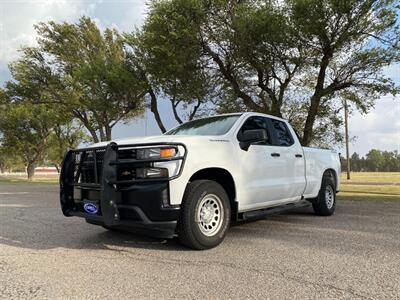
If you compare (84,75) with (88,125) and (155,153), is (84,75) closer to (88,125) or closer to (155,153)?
(88,125)

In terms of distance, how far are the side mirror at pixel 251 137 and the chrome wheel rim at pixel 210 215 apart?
99cm

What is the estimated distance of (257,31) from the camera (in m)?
14.8

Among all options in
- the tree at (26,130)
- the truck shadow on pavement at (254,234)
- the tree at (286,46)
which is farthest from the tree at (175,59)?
the tree at (26,130)

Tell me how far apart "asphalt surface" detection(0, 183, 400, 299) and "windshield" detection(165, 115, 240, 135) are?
5.58ft

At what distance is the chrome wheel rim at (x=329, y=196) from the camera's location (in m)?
8.38

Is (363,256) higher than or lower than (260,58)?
lower

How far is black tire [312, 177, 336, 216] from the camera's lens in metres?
8.23

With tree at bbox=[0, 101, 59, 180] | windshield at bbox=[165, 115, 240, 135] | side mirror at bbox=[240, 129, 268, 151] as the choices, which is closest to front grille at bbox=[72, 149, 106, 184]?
windshield at bbox=[165, 115, 240, 135]

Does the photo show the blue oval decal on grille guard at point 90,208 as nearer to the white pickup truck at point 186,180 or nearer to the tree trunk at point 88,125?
the white pickup truck at point 186,180

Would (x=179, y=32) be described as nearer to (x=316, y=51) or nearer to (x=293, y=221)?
(x=316, y=51)

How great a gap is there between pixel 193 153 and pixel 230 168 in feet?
2.45

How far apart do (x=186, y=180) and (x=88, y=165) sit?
149 cm

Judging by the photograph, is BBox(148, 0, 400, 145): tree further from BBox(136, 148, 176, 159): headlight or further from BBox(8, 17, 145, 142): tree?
BBox(136, 148, 176, 159): headlight

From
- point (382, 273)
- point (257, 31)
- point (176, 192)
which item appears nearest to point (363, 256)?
point (382, 273)
